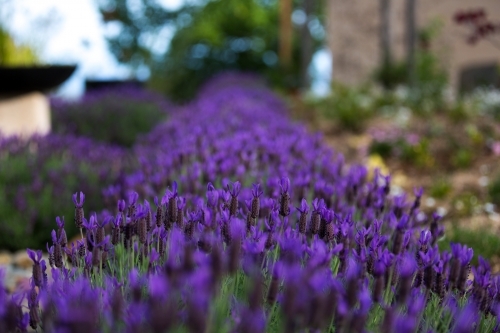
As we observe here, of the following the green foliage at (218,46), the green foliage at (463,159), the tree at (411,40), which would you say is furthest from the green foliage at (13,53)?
the green foliage at (218,46)

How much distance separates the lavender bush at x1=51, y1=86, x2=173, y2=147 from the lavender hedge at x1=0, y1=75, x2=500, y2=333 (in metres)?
5.26

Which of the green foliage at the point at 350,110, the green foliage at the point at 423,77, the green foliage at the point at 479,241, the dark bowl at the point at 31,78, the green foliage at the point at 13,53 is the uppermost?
the green foliage at the point at 13,53

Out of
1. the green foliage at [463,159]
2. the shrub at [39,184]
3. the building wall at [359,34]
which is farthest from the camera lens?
the building wall at [359,34]

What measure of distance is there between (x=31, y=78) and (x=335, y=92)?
634 centimetres

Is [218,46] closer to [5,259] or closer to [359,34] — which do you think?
[359,34]

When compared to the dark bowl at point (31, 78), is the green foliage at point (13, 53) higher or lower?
higher

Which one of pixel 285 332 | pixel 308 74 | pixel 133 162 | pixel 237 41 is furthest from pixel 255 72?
pixel 285 332

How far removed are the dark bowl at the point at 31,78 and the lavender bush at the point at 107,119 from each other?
1.45m

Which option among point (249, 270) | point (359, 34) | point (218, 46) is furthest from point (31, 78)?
point (218, 46)

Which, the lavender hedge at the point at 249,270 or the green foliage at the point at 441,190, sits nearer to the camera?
the lavender hedge at the point at 249,270

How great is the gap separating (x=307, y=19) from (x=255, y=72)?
3.39 metres

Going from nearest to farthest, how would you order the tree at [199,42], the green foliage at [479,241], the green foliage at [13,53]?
1. the green foliage at [479,241]
2. the green foliage at [13,53]
3. the tree at [199,42]

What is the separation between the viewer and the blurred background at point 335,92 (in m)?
4.70

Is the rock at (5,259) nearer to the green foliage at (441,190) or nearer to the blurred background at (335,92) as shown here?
the blurred background at (335,92)
